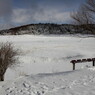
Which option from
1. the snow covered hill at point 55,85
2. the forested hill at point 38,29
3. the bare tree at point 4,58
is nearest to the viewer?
the snow covered hill at point 55,85

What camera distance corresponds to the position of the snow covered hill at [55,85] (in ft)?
31.1

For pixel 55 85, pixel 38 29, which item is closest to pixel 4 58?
pixel 55 85

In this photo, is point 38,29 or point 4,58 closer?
point 4,58

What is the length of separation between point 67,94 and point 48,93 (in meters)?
0.79

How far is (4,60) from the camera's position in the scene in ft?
46.9

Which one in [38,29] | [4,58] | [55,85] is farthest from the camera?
[38,29]

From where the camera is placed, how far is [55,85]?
34.6 ft

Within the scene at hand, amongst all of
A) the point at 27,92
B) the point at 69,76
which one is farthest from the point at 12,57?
the point at 27,92

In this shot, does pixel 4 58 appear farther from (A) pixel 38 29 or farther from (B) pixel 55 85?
(A) pixel 38 29

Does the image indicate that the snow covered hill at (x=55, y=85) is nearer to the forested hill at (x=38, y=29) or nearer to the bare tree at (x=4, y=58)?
the bare tree at (x=4, y=58)

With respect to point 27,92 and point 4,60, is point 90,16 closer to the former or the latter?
point 4,60

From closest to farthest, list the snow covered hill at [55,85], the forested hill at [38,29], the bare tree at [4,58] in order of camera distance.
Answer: the snow covered hill at [55,85] → the bare tree at [4,58] → the forested hill at [38,29]

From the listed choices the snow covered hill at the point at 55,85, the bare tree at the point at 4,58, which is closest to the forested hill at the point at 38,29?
the bare tree at the point at 4,58

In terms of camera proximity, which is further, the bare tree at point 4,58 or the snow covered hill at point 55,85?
the bare tree at point 4,58
